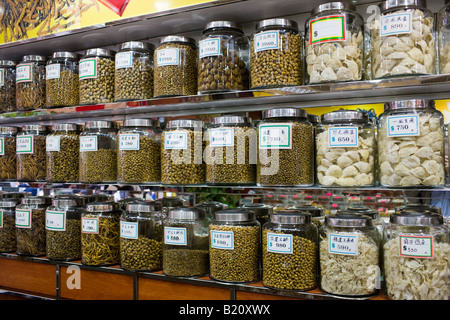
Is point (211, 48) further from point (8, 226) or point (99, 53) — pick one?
point (8, 226)

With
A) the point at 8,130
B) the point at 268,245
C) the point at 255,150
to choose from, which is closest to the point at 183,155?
the point at 255,150

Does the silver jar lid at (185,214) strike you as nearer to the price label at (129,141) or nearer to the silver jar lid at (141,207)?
the silver jar lid at (141,207)

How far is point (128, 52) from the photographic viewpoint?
1.90 meters

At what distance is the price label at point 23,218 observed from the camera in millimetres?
2123

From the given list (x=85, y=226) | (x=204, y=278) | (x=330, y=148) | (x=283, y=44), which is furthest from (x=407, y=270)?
(x=85, y=226)

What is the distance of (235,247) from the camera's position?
158cm

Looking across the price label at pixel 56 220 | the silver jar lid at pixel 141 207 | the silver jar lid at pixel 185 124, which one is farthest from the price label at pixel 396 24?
the price label at pixel 56 220

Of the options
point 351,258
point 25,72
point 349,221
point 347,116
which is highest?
point 25,72

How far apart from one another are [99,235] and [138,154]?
0.45 meters

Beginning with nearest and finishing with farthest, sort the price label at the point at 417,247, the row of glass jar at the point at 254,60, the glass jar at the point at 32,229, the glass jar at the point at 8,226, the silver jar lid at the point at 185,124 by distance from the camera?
1. the price label at the point at 417,247
2. the row of glass jar at the point at 254,60
3. the silver jar lid at the point at 185,124
4. the glass jar at the point at 32,229
5. the glass jar at the point at 8,226

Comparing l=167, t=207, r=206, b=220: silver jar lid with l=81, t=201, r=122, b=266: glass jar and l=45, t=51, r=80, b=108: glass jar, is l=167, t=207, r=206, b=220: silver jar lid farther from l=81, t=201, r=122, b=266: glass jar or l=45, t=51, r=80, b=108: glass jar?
l=45, t=51, r=80, b=108: glass jar

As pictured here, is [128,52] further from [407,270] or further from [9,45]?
[407,270]

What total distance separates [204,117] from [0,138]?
1209mm
